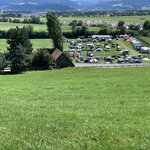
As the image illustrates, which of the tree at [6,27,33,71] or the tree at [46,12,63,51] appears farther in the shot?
the tree at [46,12,63,51]

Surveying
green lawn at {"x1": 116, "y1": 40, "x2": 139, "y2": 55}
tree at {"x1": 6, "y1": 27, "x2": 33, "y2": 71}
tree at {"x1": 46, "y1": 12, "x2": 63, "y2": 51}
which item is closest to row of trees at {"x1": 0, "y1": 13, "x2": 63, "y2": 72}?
tree at {"x1": 6, "y1": 27, "x2": 33, "y2": 71}

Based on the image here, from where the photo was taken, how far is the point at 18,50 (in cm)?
7325

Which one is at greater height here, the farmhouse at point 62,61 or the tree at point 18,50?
the tree at point 18,50

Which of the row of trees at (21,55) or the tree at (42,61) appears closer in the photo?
the row of trees at (21,55)

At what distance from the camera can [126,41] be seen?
140 m

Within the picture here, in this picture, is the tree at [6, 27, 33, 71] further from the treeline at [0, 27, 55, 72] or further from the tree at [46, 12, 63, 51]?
the tree at [46, 12, 63, 51]

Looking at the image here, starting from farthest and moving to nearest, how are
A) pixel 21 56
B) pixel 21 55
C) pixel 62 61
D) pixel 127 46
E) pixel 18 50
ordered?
pixel 127 46 → pixel 62 61 → pixel 18 50 → pixel 21 55 → pixel 21 56

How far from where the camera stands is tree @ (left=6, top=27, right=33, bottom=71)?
71750 mm

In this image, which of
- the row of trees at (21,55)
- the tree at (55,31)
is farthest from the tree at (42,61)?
the tree at (55,31)

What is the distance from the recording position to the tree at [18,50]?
71.8 meters

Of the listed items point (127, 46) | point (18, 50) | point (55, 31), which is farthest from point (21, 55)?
point (127, 46)

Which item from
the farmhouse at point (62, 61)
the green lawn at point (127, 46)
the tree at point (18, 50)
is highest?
the tree at point (18, 50)

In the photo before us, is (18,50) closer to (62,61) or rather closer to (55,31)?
(62,61)

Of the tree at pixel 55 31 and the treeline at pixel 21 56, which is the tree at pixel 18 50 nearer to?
the treeline at pixel 21 56
